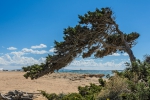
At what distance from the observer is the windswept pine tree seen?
14.1 metres

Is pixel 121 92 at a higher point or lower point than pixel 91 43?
lower

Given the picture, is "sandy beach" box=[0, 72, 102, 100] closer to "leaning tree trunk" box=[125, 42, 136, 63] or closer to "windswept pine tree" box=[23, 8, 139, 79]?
"windswept pine tree" box=[23, 8, 139, 79]

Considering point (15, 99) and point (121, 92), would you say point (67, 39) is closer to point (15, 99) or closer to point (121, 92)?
point (15, 99)

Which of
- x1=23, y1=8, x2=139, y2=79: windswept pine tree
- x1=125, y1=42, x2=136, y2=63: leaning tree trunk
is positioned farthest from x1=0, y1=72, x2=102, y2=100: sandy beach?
x1=125, y1=42, x2=136, y2=63: leaning tree trunk

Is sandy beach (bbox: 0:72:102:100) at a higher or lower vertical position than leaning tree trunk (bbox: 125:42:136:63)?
lower

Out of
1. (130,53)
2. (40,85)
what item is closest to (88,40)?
(130,53)

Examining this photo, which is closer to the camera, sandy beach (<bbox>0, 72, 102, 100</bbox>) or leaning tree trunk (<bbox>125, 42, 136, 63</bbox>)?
leaning tree trunk (<bbox>125, 42, 136, 63</bbox>)

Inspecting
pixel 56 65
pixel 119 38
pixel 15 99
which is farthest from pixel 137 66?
pixel 119 38

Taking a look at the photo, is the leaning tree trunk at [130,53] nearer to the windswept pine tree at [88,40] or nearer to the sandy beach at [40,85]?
the windswept pine tree at [88,40]

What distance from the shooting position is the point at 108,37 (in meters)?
16.2

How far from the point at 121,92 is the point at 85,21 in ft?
27.0

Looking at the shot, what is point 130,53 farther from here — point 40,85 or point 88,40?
point 40,85

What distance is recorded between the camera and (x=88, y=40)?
48.7 ft

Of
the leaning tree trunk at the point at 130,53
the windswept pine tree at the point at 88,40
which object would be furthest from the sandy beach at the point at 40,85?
the leaning tree trunk at the point at 130,53
